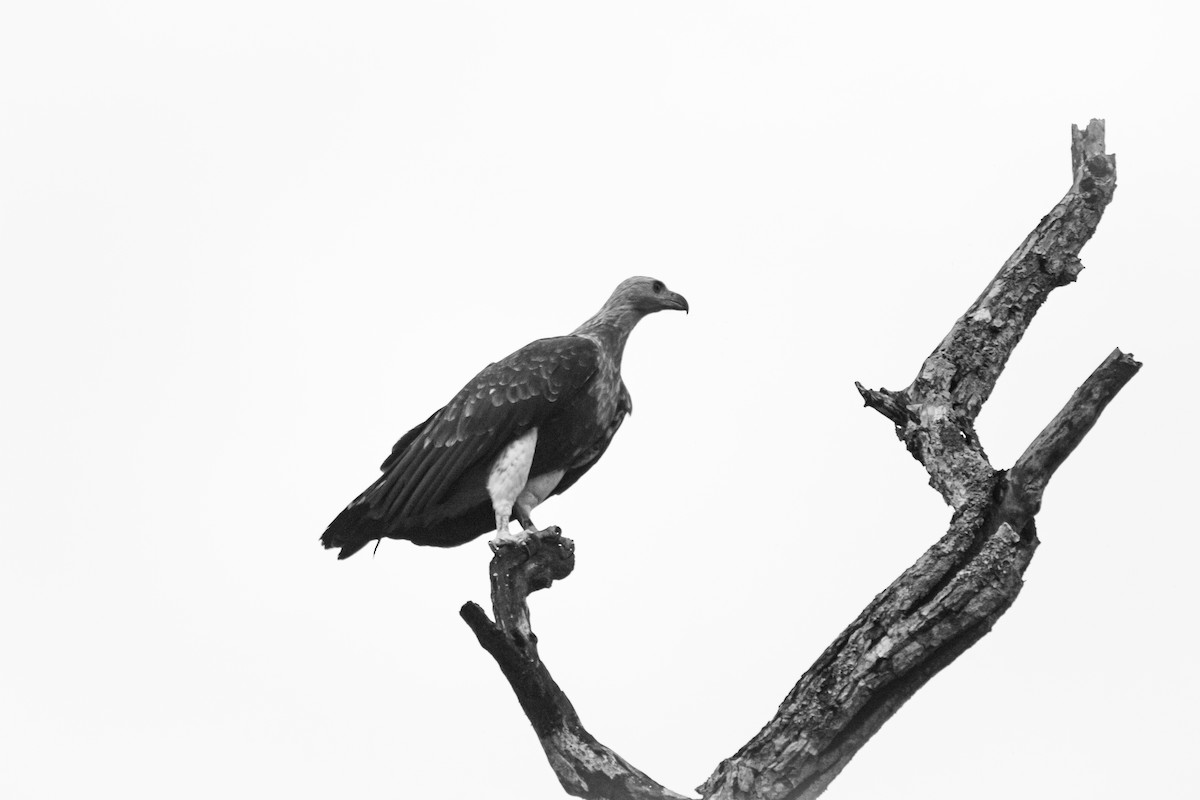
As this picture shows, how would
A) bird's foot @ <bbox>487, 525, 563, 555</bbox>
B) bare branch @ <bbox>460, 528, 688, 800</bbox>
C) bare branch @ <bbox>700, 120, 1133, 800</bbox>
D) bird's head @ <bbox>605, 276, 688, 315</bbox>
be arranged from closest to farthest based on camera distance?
bare branch @ <bbox>700, 120, 1133, 800</bbox> < bare branch @ <bbox>460, 528, 688, 800</bbox> < bird's foot @ <bbox>487, 525, 563, 555</bbox> < bird's head @ <bbox>605, 276, 688, 315</bbox>

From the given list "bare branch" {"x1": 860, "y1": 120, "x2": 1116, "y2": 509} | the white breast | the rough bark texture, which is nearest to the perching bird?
the white breast

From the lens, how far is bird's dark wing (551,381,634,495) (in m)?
9.87

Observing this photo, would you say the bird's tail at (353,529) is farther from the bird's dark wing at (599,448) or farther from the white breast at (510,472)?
the bird's dark wing at (599,448)

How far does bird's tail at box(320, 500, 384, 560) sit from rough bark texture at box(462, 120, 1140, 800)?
241 centimetres

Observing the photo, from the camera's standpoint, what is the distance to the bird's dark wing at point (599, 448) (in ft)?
32.4

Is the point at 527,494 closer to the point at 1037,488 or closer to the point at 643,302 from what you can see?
the point at 643,302

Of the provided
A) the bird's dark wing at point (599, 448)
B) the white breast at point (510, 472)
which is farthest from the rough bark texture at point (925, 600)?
the bird's dark wing at point (599, 448)

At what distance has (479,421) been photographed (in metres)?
9.24

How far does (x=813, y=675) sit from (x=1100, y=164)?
9.80 feet

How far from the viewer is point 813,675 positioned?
6.21 meters

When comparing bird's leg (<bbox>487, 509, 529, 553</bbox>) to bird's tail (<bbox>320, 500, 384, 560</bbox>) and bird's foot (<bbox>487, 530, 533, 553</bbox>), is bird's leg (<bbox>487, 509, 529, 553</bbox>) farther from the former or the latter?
bird's tail (<bbox>320, 500, 384, 560</bbox>)

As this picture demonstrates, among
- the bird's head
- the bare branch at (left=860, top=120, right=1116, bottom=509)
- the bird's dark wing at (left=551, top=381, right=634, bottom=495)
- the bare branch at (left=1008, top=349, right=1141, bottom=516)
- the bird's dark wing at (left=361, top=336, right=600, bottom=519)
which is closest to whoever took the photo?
the bare branch at (left=1008, top=349, right=1141, bottom=516)

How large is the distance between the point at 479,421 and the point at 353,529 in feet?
3.49

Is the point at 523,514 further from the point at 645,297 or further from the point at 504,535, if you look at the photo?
the point at 645,297
